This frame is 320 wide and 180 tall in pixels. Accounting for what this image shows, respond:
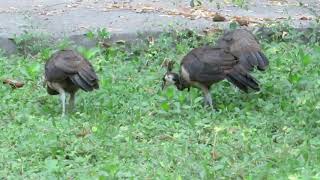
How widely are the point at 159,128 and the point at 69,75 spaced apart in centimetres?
107

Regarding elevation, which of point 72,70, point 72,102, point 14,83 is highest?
point 72,70

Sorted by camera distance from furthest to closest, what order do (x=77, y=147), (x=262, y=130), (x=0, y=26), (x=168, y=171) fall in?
(x=0, y=26), (x=262, y=130), (x=77, y=147), (x=168, y=171)

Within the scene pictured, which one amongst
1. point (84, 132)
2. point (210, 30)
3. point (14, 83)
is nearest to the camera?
point (84, 132)

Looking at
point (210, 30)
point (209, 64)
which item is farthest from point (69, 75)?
point (210, 30)

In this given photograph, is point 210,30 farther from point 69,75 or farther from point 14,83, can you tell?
point 69,75

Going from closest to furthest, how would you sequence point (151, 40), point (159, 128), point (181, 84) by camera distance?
point (159, 128), point (181, 84), point (151, 40)

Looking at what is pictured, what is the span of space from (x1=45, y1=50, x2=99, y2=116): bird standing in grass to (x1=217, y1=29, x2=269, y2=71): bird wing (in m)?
1.44

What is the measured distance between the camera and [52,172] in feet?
20.4

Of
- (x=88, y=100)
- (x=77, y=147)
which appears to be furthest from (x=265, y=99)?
(x=77, y=147)

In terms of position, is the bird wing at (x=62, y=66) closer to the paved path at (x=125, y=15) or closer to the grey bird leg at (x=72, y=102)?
the grey bird leg at (x=72, y=102)

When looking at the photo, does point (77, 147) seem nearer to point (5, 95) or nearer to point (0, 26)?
point (5, 95)

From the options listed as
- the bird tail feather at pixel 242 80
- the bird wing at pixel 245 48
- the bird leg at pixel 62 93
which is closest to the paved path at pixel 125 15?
the bird wing at pixel 245 48

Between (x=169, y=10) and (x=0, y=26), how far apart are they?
232cm

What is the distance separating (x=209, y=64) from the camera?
319 inches
